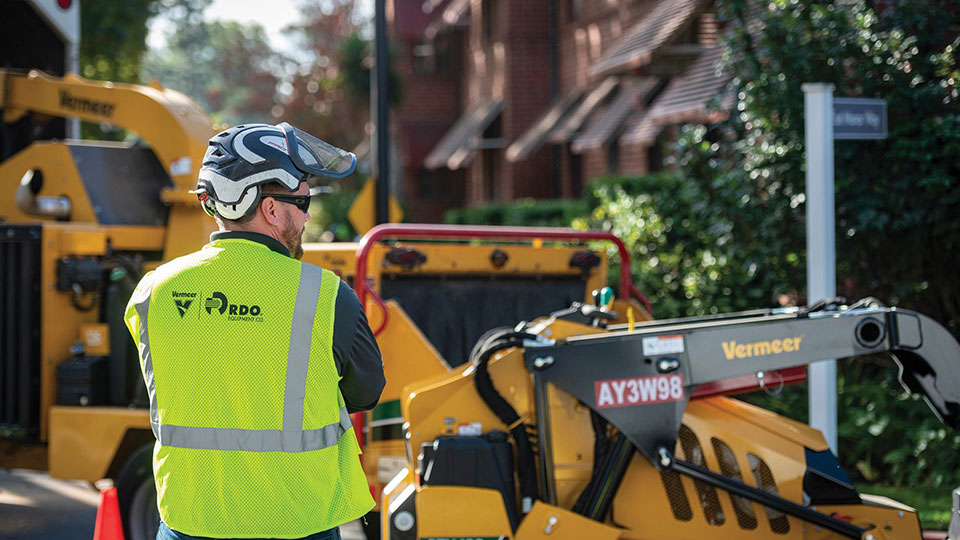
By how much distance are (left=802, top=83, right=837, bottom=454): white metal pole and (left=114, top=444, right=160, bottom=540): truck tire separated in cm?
381

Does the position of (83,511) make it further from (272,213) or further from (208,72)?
(208,72)

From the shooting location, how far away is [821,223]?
6.78 meters

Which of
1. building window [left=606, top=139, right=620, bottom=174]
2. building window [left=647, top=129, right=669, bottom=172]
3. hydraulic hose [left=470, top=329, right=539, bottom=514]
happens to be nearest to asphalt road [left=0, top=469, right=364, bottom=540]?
hydraulic hose [left=470, top=329, right=539, bottom=514]

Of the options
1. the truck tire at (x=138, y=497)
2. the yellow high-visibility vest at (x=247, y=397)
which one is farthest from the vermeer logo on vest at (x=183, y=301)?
the truck tire at (x=138, y=497)

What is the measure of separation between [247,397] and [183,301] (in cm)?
31

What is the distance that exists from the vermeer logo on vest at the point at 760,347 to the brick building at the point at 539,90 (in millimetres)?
5023

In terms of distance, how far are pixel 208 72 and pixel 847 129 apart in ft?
347

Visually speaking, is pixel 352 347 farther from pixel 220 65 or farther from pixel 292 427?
pixel 220 65

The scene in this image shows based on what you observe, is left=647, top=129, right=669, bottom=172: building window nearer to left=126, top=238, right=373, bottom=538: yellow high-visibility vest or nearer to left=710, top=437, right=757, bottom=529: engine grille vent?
left=710, top=437, right=757, bottom=529: engine grille vent

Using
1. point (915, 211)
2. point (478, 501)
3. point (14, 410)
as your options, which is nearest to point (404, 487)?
point (478, 501)

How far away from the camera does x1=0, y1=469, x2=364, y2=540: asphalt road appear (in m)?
7.22

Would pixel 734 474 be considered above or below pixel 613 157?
below

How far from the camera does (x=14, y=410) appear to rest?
21.3 feet

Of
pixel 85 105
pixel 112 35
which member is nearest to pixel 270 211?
pixel 85 105
